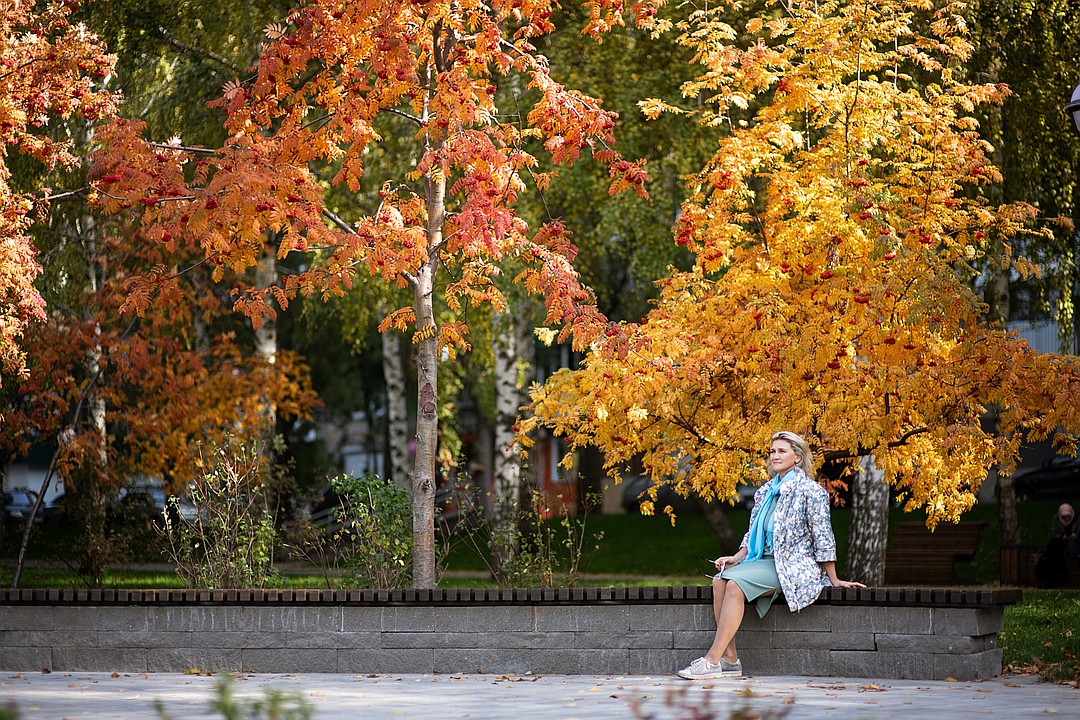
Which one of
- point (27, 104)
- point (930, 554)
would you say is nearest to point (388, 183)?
point (27, 104)

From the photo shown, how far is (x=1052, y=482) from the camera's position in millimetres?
29703

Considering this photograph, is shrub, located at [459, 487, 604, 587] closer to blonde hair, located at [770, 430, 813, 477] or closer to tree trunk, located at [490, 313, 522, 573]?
blonde hair, located at [770, 430, 813, 477]

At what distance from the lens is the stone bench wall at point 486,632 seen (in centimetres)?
769

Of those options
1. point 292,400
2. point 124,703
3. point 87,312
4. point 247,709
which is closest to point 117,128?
point 124,703

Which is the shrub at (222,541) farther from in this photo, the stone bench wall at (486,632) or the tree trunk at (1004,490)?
the tree trunk at (1004,490)

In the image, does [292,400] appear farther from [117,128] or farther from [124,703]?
[124,703]

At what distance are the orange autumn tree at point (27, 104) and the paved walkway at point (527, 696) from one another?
2975 millimetres

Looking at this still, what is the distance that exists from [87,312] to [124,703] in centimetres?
919

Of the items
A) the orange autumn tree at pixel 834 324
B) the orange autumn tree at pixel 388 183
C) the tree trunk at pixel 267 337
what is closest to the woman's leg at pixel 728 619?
the orange autumn tree at pixel 834 324

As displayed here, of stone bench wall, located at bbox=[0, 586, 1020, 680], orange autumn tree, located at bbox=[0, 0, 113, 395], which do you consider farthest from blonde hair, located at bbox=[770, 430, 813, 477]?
orange autumn tree, located at bbox=[0, 0, 113, 395]

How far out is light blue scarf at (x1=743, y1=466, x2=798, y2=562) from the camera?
7.93 metres

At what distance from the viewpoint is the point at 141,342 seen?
13.1 metres

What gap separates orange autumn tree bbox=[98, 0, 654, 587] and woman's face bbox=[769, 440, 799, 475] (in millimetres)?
1354

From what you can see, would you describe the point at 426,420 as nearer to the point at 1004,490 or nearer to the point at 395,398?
the point at 1004,490
